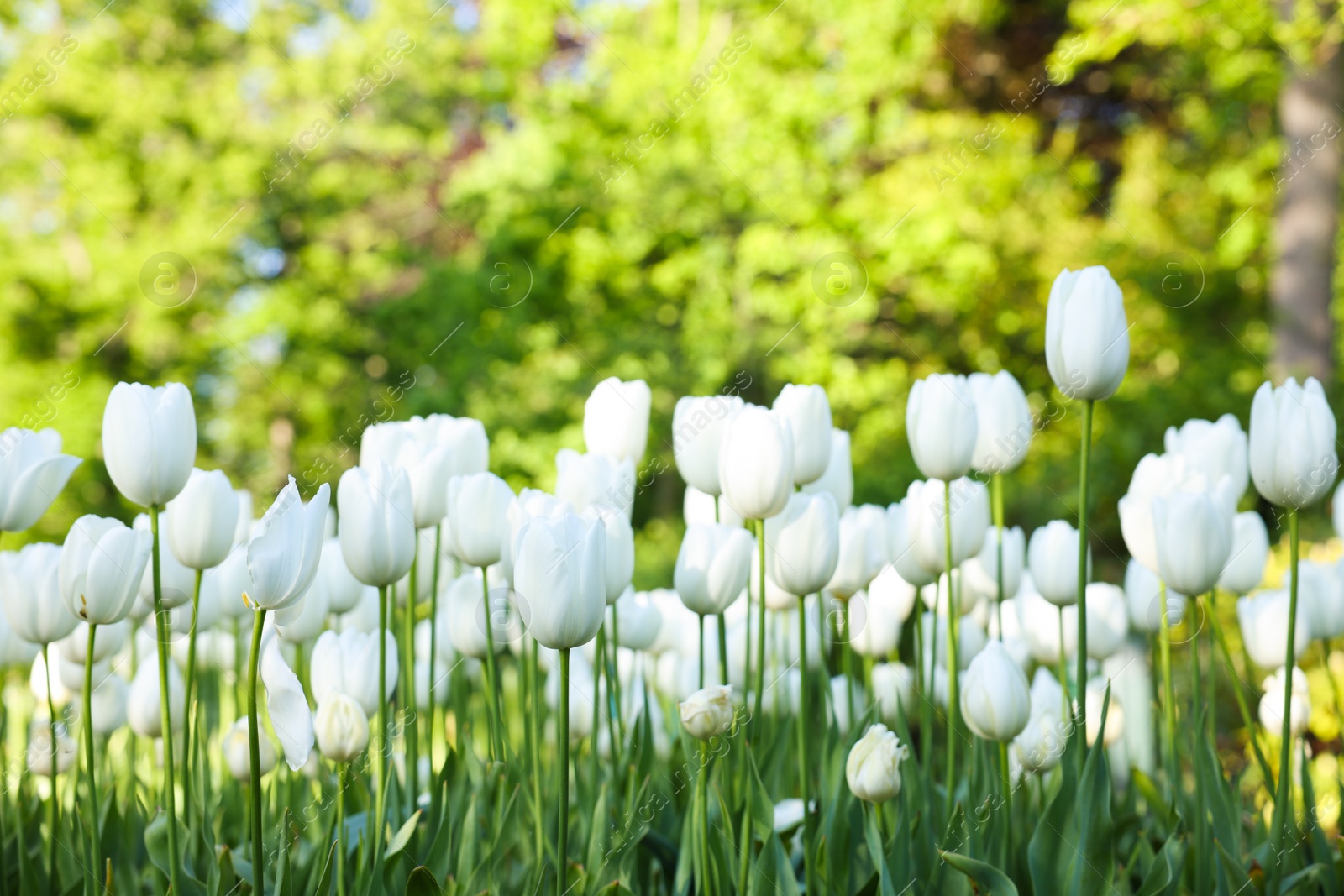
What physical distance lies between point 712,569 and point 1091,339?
2.09 feet

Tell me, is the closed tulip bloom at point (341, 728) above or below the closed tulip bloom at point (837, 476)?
below

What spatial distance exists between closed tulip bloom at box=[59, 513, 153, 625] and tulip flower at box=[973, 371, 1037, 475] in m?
1.33

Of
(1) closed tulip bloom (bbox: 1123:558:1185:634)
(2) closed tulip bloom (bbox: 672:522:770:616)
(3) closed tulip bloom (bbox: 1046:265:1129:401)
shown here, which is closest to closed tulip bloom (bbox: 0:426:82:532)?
(2) closed tulip bloom (bbox: 672:522:770:616)

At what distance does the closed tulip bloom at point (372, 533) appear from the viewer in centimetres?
135

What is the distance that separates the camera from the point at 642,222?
31.9 feet

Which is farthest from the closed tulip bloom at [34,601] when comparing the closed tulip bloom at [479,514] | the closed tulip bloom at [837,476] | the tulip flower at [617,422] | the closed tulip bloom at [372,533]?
the closed tulip bloom at [837,476]

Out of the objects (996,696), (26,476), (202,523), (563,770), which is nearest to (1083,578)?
(996,696)

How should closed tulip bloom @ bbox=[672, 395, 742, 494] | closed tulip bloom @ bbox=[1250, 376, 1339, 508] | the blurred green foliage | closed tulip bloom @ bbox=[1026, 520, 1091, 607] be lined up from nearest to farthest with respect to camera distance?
closed tulip bloom @ bbox=[1250, 376, 1339, 508] → closed tulip bloom @ bbox=[672, 395, 742, 494] → closed tulip bloom @ bbox=[1026, 520, 1091, 607] → the blurred green foliage

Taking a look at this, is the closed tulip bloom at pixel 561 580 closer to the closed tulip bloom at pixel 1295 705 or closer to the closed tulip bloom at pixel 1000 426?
the closed tulip bloom at pixel 1000 426

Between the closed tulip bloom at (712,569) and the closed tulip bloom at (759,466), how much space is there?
0.45ft

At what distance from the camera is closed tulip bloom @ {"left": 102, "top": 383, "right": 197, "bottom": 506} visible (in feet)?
4.39

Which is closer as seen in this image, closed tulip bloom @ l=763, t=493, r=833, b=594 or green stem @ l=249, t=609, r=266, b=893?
green stem @ l=249, t=609, r=266, b=893

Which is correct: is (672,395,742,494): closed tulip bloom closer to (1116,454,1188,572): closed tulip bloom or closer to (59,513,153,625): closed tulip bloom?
(1116,454,1188,572): closed tulip bloom

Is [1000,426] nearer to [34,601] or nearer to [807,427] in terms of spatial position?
[807,427]
